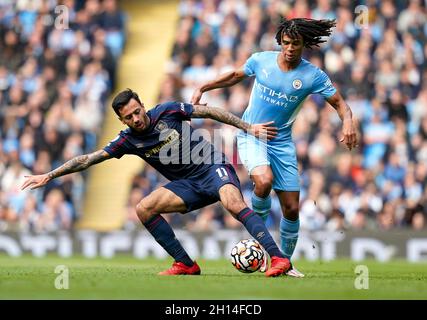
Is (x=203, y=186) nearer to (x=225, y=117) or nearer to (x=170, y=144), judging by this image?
(x=170, y=144)

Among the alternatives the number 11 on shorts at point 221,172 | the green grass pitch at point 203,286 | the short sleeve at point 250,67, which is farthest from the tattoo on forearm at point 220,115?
the green grass pitch at point 203,286

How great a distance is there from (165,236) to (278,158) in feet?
5.41

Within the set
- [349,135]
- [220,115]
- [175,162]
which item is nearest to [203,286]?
[175,162]

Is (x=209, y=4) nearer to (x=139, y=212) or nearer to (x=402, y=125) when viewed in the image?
(x=402, y=125)

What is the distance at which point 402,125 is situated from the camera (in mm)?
20531

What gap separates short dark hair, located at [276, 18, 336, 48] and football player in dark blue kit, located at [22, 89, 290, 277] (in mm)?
1047

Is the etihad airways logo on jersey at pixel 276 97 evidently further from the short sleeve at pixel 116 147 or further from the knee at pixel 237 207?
the short sleeve at pixel 116 147

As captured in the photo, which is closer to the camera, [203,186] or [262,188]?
[203,186]

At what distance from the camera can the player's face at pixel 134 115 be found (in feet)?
36.8

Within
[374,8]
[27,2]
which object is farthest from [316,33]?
[27,2]

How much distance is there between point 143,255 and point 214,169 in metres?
8.28

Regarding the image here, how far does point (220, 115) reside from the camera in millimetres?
11430

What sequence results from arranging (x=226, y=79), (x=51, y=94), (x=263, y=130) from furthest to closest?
(x=51, y=94), (x=226, y=79), (x=263, y=130)

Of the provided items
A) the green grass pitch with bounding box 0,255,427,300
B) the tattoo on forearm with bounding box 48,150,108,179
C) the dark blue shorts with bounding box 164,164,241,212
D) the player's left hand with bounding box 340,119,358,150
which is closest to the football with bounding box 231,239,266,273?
the green grass pitch with bounding box 0,255,427,300
